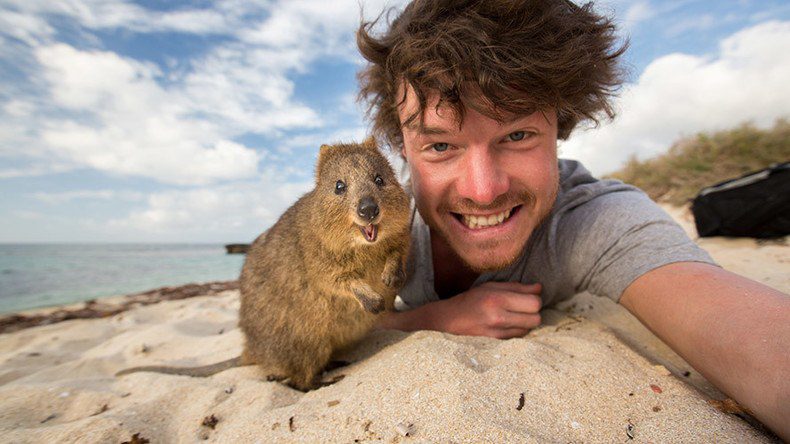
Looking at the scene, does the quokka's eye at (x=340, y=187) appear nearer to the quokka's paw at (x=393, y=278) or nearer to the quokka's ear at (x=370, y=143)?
the quokka's ear at (x=370, y=143)

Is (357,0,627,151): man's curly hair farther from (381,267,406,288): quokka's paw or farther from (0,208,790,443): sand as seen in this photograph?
(0,208,790,443): sand

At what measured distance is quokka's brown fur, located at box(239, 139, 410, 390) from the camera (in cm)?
268

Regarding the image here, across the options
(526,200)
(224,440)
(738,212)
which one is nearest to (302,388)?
(224,440)

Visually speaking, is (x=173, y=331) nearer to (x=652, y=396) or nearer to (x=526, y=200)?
(x=526, y=200)

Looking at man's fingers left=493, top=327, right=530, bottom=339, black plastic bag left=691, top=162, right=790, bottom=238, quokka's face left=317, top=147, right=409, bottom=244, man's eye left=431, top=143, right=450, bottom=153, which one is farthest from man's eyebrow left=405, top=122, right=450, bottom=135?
black plastic bag left=691, top=162, right=790, bottom=238

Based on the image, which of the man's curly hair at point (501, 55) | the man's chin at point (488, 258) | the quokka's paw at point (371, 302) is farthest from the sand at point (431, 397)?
the man's curly hair at point (501, 55)

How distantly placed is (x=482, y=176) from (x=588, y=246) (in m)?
1.04

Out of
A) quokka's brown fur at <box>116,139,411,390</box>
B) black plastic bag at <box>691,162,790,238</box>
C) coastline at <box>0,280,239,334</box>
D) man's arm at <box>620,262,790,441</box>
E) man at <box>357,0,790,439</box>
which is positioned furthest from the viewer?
coastline at <box>0,280,239,334</box>

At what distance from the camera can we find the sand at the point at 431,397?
5.70ft

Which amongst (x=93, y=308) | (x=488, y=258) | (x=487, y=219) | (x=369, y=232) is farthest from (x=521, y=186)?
(x=93, y=308)

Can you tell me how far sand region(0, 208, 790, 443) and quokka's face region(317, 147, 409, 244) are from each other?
2.71ft

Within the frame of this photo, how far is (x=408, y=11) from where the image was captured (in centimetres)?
327

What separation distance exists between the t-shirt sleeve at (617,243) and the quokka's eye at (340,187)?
1.77 m

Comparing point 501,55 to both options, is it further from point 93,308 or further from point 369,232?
point 93,308
